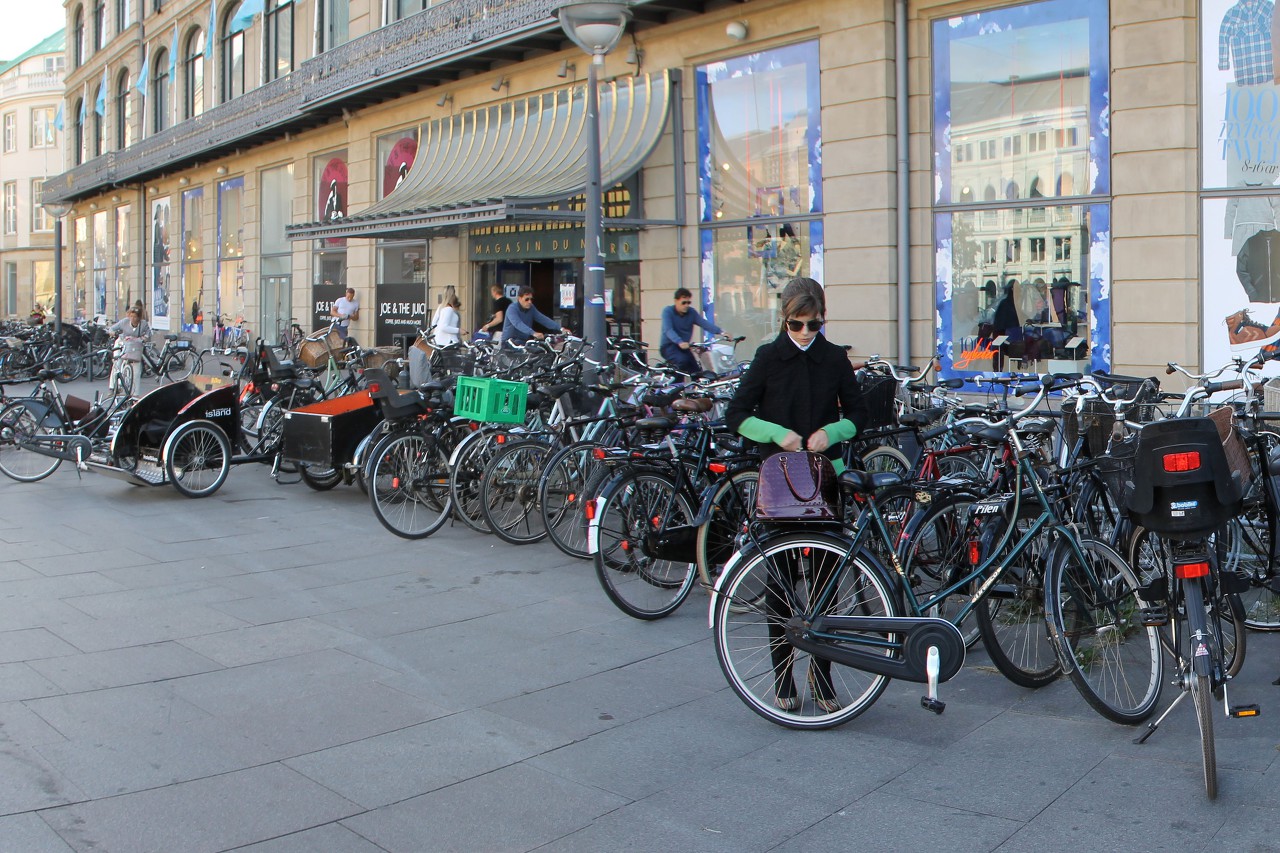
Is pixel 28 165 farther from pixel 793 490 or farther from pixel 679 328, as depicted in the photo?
pixel 793 490

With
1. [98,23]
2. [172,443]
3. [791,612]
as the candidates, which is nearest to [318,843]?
[791,612]

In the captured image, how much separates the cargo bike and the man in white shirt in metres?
10.6

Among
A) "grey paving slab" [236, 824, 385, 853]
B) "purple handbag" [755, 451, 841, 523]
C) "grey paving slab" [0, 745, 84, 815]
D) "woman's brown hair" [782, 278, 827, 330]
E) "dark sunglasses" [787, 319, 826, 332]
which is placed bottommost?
"grey paving slab" [236, 824, 385, 853]

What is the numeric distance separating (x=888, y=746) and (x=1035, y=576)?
0.96m

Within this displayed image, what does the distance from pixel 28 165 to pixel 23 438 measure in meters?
53.6

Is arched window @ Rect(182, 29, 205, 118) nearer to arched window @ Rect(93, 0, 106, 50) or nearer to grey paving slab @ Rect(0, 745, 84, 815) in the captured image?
arched window @ Rect(93, 0, 106, 50)

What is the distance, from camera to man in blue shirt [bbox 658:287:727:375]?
1254cm

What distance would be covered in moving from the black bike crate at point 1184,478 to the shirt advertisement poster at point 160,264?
1265 inches

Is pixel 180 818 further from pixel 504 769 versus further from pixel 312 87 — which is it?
pixel 312 87

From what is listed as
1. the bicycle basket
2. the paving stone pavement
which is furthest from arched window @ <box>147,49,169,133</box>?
the bicycle basket

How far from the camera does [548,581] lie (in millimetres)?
7449

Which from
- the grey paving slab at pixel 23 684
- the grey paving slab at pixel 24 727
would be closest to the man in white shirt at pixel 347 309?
the grey paving slab at pixel 23 684

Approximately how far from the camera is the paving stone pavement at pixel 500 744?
3.89 meters

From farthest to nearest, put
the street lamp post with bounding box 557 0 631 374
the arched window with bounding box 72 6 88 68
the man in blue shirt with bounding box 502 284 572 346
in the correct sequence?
1. the arched window with bounding box 72 6 88 68
2. the man in blue shirt with bounding box 502 284 572 346
3. the street lamp post with bounding box 557 0 631 374
